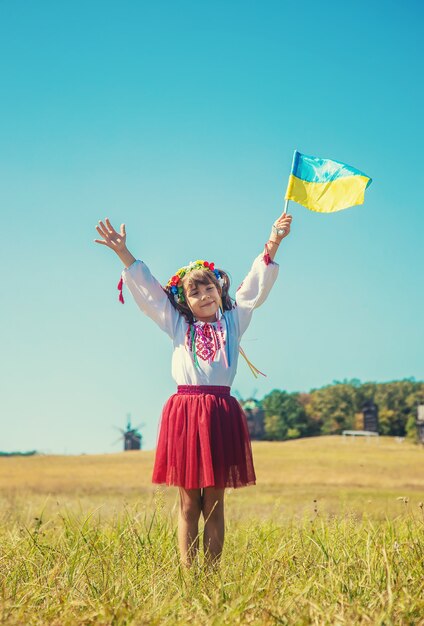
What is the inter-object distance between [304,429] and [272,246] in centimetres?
4666

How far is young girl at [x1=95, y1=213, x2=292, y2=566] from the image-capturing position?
412 centimetres

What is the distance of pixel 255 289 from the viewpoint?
4.49 metres

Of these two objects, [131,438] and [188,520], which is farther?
[131,438]

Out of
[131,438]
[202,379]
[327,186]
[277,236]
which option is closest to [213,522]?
[202,379]

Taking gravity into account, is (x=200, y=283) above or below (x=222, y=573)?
above

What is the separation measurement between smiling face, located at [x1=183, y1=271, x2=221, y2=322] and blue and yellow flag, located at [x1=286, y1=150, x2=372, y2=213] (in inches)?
→ 35.8

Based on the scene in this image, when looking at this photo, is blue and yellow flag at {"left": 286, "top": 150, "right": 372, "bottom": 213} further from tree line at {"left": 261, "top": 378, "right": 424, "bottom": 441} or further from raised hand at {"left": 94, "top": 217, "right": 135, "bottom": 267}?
tree line at {"left": 261, "top": 378, "right": 424, "bottom": 441}

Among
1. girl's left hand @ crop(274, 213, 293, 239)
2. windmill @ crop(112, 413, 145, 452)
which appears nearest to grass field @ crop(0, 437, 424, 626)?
girl's left hand @ crop(274, 213, 293, 239)

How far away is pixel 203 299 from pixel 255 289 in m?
0.35

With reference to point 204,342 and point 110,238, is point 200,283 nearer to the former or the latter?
point 204,342

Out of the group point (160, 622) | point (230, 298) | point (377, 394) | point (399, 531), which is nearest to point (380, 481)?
point (399, 531)

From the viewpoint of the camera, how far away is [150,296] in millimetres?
4418

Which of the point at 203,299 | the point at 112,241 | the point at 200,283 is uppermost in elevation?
the point at 112,241

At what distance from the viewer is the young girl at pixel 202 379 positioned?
412cm
